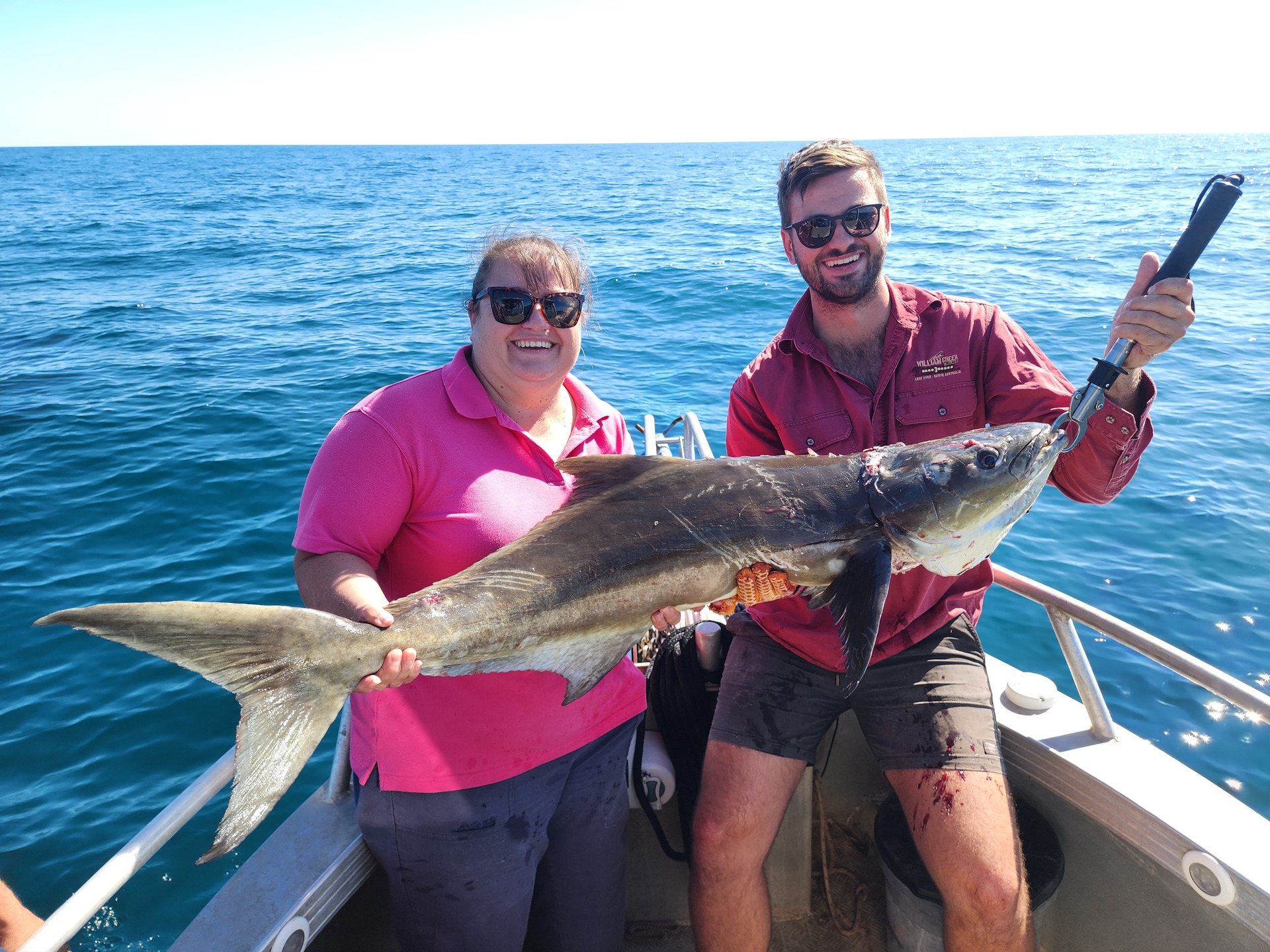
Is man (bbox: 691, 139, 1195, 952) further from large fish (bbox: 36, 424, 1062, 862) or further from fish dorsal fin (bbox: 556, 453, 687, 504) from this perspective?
fish dorsal fin (bbox: 556, 453, 687, 504)

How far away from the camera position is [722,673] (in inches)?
140

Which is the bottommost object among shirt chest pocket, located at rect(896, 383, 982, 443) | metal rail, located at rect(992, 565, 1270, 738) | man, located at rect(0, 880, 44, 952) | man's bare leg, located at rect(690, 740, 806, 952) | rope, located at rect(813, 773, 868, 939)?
rope, located at rect(813, 773, 868, 939)

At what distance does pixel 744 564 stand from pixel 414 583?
121 cm

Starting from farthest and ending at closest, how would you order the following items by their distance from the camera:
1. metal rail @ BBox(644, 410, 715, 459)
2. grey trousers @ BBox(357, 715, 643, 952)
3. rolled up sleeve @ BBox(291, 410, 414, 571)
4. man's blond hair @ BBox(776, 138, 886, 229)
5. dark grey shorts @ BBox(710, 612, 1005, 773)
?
1. metal rail @ BBox(644, 410, 715, 459)
2. man's blond hair @ BBox(776, 138, 886, 229)
3. dark grey shorts @ BBox(710, 612, 1005, 773)
4. grey trousers @ BBox(357, 715, 643, 952)
5. rolled up sleeve @ BBox(291, 410, 414, 571)

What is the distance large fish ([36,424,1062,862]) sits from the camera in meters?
2.52

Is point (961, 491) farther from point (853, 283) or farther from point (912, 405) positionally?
point (853, 283)

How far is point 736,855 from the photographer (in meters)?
3.11

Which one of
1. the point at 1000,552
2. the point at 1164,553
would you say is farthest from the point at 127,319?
the point at 1164,553

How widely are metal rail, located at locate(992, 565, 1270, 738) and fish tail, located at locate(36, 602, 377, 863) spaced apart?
2.70 meters

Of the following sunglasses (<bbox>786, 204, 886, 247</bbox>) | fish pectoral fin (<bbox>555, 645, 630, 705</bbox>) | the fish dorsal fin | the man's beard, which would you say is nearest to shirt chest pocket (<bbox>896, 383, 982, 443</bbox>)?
the man's beard

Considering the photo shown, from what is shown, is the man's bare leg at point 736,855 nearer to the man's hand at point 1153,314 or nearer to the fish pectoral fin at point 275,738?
the fish pectoral fin at point 275,738

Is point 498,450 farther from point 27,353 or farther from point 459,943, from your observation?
point 27,353

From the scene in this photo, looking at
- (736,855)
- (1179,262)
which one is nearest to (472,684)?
(736,855)

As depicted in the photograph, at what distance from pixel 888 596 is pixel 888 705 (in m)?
0.45
